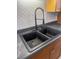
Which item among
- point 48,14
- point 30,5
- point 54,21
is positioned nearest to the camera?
point 30,5
